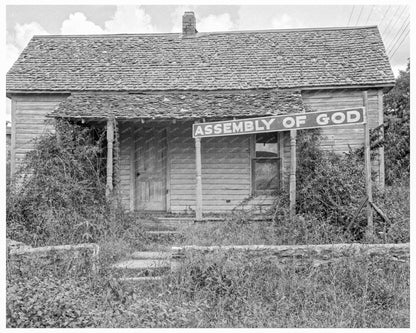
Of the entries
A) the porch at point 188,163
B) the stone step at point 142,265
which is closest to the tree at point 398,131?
the porch at point 188,163

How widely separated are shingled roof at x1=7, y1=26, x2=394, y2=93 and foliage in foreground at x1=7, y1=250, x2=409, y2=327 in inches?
284

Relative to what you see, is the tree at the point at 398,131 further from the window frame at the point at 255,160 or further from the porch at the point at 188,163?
the porch at the point at 188,163

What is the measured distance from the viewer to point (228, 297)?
5812 mm

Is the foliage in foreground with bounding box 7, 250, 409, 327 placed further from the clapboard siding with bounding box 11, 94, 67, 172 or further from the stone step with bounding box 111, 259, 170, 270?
the clapboard siding with bounding box 11, 94, 67, 172

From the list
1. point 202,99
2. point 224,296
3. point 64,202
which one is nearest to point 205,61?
point 202,99

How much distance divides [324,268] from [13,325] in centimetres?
451

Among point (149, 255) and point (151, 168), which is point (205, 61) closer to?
point (151, 168)

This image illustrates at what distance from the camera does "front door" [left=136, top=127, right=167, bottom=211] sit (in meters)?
12.7

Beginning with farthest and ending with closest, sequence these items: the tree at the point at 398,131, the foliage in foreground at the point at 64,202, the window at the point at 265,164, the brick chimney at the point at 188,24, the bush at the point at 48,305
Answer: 1. the brick chimney at the point at 188,24
2. the tree at the point at 398,131
3. the window at the point at 265,164
4. the foliage in foreground at the point at 64,202
5. the bush at the point at 48,305

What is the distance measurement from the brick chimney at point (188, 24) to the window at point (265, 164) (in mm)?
5240

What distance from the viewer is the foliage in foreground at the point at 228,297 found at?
17.0ft

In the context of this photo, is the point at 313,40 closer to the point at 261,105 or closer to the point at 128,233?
the point at 261,105

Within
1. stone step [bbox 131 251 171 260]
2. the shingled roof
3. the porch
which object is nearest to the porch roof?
the porch

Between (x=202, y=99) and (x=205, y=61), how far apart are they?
7.45ft
